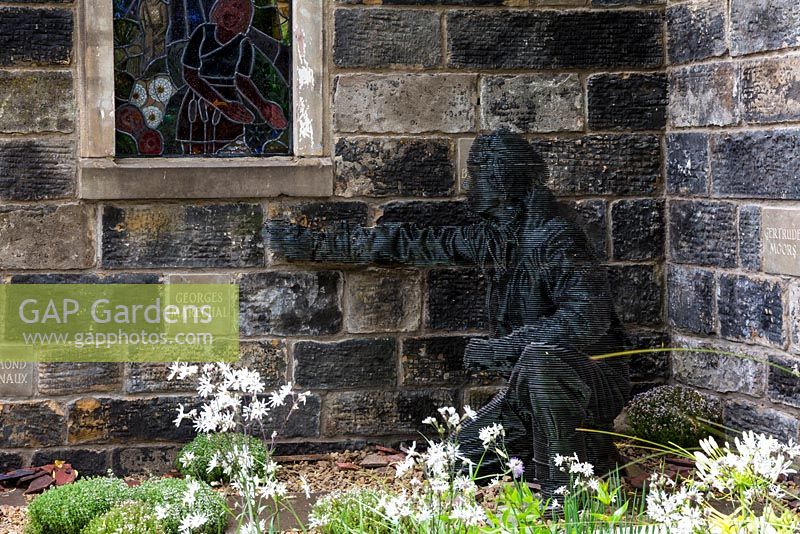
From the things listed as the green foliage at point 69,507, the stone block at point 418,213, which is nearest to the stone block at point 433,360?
the stone block at point 418,213

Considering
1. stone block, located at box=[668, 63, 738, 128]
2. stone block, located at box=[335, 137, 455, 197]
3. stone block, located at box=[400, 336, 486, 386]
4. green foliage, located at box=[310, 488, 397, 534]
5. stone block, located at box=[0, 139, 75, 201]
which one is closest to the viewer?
green foliage, located at box=[310, 488, 397, 534]

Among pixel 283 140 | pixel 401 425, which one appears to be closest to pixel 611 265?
pixel 401 425

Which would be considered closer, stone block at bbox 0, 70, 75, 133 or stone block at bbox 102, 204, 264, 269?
stone block at bbox 0, 70, 75, 133

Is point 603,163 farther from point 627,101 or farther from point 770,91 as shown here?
point 770,91

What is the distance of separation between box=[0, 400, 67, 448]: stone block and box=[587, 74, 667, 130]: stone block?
10.2ft

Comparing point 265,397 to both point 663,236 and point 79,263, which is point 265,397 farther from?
point 663,236

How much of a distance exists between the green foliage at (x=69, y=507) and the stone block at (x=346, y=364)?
1282mm

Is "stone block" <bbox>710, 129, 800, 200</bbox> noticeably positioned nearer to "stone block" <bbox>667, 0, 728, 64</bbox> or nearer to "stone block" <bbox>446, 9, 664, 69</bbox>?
"stone block" <bbox>667, 0, 728, 64</bbox>

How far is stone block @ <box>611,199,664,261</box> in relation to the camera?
5.91 metres

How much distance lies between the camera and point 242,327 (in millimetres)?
5723

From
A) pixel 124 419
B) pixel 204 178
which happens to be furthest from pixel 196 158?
pixel 124 419

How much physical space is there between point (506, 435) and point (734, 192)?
161 cm

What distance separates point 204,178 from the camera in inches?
220

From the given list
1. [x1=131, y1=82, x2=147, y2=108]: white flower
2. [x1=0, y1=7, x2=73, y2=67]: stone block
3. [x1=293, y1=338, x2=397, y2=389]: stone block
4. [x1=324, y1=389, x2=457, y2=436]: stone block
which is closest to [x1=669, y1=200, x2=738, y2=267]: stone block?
[x1=324, y1=389, x2=457, y2=436]: stone block
